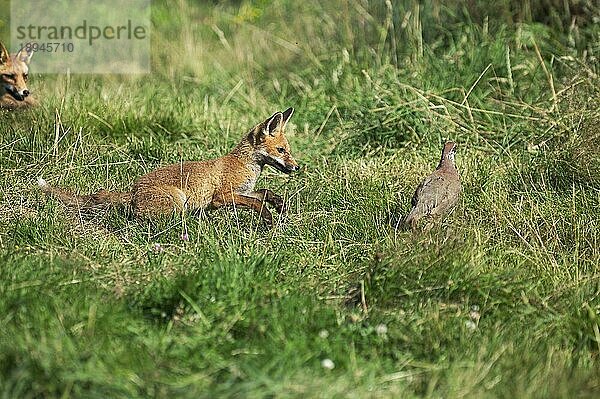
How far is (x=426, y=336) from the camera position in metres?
4.07

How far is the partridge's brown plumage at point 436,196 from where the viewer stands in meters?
5.20

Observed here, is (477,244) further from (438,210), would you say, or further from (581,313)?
(581,313)

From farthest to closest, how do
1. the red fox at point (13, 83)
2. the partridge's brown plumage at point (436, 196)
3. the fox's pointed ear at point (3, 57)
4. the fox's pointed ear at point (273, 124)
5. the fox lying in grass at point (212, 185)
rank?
the fox's pointed ear at point (3, 57) → the red fox at point (13, 83) → the fox's pointed ear at point (273, 124) → the fox lying in grass at point (212, 185) → the partridge's brown plumage at point (436, 196)

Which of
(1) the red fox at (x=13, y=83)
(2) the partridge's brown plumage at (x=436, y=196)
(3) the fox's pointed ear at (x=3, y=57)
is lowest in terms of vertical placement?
(1) the red fox at (x=13, y=83)

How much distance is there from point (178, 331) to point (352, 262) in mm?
1453

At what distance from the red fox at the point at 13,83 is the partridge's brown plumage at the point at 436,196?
3.75 metres

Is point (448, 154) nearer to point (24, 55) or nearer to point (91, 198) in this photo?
point (91, 198)

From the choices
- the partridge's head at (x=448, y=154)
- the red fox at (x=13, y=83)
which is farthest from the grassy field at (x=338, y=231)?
the partridge's head at (x=448, y=154)

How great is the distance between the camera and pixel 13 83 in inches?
297

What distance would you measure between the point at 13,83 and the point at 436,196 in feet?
13.4

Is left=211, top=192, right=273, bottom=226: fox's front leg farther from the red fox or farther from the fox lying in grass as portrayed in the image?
the red fox

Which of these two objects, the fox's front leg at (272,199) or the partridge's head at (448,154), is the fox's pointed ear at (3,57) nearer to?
the fox's front leg at (272,199)

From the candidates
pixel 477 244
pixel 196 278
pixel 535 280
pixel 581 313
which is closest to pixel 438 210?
pixel 477 244

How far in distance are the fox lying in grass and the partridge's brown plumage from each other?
3.32 ft
